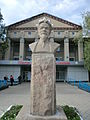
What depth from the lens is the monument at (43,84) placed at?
3846 mm

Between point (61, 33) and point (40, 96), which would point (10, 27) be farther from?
point (40, 96)

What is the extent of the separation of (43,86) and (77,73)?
30440mm

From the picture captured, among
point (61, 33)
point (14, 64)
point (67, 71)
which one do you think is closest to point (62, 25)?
point (61, 33)

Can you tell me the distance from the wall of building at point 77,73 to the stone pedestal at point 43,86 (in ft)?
98.6

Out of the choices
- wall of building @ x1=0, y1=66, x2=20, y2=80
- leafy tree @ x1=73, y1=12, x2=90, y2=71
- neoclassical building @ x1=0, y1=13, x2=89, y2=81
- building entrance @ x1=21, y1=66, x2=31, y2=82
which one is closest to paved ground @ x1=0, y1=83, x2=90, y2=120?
leafy tree @ x1=73, y1=12, x2=90, y2=71

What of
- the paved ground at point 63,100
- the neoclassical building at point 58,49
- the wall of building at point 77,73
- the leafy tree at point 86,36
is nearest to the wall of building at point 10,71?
the neoclassical building at point 58,49

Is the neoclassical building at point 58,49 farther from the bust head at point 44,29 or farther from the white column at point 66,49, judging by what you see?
the bust head at point 44,29

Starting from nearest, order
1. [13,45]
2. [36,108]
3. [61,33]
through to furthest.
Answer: [36,108] → [61,33] → [13,45]

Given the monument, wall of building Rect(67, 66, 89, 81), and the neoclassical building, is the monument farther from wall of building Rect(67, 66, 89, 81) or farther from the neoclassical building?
wall of building Rect(67, 66, 89, 81)

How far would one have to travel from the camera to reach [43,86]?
3.93m

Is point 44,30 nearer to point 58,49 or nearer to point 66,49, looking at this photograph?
point 66,49

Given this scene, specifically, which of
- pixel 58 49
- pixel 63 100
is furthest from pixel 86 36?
pixel 63 100

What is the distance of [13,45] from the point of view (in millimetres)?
41531

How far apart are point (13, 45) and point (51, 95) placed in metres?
39.1
